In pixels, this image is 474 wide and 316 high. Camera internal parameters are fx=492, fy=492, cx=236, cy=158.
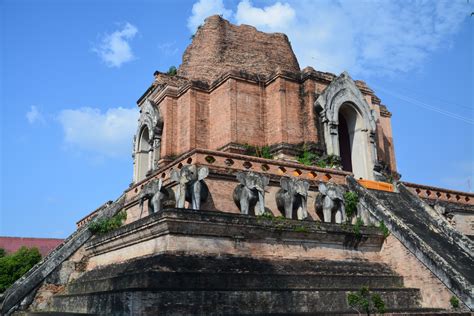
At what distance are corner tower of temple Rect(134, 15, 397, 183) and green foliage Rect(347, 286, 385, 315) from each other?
7329 millimetres

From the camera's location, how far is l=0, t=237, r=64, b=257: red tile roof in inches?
1767

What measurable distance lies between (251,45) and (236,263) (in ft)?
41.9

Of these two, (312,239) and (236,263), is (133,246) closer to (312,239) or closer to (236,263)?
(236,263)

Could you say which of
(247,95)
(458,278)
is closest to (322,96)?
(247,95)

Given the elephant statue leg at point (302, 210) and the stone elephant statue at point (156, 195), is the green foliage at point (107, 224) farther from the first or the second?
the elephant statue leg at point (302, 210)

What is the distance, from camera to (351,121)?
18.6 m

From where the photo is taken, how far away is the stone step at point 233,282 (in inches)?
315

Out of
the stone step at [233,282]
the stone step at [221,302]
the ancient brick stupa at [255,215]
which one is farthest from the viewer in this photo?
the ancient brick stupa at [255,215]

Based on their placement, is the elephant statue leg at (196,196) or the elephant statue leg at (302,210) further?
the elephant statue leg at (302,210)

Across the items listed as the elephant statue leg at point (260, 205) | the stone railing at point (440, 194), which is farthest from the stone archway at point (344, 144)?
the elephant statue leg at point (260, 205)

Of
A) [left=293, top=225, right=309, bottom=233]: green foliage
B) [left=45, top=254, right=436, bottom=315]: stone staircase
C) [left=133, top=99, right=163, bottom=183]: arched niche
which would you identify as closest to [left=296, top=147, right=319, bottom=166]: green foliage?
[left=133, top=99, right=163, bottom=183]: arched niche

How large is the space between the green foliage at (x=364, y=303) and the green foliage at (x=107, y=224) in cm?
706

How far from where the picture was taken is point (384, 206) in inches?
480

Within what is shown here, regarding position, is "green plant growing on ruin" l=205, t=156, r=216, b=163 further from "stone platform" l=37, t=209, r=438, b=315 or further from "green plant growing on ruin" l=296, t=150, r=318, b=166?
"green plant growing on ruin" l=296, t=150, r=318, b=166
